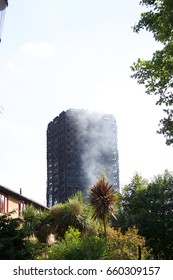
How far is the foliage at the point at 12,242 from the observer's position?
19500 mm

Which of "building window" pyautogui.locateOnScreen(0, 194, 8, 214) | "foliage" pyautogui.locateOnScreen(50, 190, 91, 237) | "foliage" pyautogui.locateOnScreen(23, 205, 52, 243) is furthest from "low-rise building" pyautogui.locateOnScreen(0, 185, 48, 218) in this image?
"foliage" pyautogui.locateOnScreen(50, 190, 91, 237)

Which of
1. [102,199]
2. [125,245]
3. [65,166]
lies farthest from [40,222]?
[65,166]

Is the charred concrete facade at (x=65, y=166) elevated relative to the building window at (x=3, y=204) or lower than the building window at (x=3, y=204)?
elevated

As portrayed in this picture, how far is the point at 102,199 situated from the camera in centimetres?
3406

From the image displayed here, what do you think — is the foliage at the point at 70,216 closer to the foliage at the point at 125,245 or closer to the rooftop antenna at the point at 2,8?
the foliage at the point at 125,245

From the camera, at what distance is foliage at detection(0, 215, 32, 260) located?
19500 mm

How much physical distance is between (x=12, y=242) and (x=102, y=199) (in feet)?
47.1

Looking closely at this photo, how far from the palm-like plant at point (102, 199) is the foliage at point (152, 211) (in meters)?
15.2

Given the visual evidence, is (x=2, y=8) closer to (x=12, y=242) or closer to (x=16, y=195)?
(x=12, y=242)

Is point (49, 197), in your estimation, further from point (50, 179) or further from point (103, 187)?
point (103, 187)

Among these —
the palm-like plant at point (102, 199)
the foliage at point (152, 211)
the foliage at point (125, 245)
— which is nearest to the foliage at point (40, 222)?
the palm-like plant at point (102, 199)

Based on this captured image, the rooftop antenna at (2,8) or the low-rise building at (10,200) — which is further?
the low-rise building at (10,200)

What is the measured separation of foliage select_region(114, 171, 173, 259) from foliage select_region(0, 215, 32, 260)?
28.9 m
